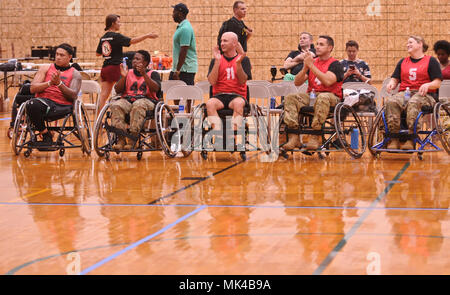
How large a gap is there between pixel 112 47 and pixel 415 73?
9.40ft

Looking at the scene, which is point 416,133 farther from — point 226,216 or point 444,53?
point 226,216

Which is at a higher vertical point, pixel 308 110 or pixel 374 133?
pixel 308 110

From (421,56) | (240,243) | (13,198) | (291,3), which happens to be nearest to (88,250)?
(240,243)

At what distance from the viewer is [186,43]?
7000mm

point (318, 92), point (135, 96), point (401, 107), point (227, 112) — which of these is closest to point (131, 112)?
point (135, 96)

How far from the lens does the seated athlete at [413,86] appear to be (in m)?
5.63

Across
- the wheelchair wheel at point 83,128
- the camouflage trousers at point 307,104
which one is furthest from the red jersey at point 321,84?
the wheelchair wheel at point 83,128

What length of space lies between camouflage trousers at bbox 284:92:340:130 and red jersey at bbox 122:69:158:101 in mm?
1139

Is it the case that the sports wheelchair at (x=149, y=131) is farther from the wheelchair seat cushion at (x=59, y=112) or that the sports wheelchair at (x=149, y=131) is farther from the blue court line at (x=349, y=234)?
the blue court line at (x=349, y=234)

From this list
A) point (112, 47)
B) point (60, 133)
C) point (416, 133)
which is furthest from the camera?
point (112, 47)

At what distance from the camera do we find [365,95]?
6348mm

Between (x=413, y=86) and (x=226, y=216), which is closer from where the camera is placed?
(x=226, y=216)

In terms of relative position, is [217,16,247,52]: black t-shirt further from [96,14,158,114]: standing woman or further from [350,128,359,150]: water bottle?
[350,128,359,150]: water bottle

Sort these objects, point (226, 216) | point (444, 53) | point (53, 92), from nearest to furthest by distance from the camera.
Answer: point (226, 216) < point (53, 92) < point (444, 53)
